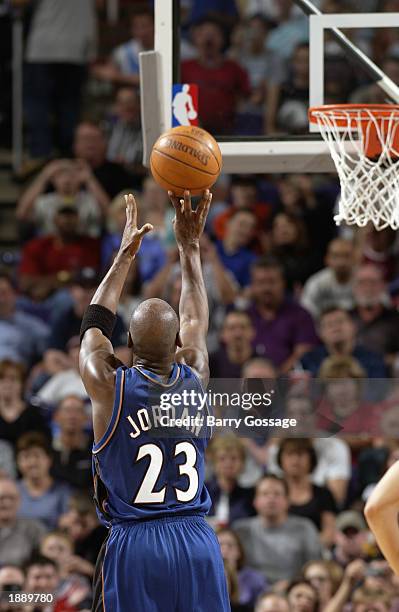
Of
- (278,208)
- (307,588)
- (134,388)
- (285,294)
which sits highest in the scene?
(278,208)

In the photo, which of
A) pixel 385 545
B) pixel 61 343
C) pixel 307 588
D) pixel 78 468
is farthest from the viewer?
pixel 61 343

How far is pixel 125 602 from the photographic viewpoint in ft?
16.4

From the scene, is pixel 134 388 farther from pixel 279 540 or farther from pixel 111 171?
pixel 111 171

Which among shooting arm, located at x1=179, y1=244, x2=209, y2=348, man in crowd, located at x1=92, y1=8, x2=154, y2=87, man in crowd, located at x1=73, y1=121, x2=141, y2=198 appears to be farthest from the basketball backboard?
man in crowd, located at x1=92, y1=8, x2=154, y2=87

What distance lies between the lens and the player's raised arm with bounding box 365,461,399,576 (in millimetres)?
3734

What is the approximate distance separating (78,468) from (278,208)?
2.94 meters

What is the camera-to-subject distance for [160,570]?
4.96 meters

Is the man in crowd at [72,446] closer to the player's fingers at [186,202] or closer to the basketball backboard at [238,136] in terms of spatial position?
the basketball backboard at [238,136]

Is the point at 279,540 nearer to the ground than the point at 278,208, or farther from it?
nearer to the ground

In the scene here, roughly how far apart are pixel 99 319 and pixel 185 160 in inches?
32.8

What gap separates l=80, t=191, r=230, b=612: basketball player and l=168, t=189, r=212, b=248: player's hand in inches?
22.5

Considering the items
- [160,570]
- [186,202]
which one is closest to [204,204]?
[186,202]

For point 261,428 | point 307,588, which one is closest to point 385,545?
point 261,428

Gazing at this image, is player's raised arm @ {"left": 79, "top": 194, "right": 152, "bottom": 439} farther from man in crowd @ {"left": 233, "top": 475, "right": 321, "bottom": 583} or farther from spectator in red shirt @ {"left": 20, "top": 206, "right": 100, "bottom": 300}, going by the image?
spectator in red shirt @ {"left": 20, "top": 206, "right": 100, "bottom": 300}
